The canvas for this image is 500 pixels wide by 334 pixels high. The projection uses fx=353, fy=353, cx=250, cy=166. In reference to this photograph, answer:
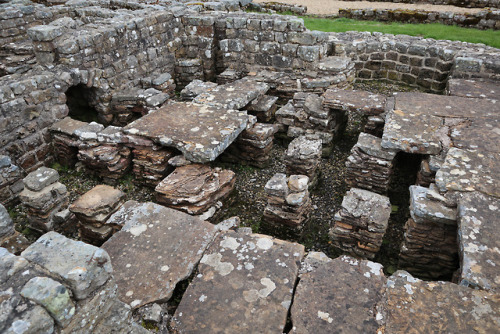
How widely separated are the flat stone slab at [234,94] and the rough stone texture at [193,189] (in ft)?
7.47

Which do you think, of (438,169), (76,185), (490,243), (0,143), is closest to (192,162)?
(76,185)

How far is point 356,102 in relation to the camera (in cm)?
750

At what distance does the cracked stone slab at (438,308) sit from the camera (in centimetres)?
316

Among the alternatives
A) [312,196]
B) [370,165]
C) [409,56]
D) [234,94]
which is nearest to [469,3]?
[409,56]

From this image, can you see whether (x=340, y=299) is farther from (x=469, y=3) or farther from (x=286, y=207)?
(x=469, y=3)

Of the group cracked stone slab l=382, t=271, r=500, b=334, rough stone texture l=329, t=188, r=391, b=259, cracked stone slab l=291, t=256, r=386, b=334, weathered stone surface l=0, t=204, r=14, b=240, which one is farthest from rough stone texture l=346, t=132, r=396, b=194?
weathered stone surface l=0, t=204, r=14, b=240

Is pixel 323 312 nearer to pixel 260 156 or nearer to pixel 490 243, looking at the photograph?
pixel 490 243

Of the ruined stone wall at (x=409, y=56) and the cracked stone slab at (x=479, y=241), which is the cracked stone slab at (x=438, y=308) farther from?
the ruined stone wall at (x=409, y=56)

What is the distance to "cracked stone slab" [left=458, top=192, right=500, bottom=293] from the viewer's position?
3584 millimetres

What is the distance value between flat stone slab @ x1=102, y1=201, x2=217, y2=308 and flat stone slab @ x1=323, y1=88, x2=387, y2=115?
433 centimetres

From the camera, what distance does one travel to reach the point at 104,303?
2.76 metres

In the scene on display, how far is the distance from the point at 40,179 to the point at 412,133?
6343 mm

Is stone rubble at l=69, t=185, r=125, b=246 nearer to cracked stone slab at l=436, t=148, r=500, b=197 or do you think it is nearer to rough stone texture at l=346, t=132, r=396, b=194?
rough stone texture at l=346, t=132, r=396, b=194

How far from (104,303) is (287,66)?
26.8 ft
